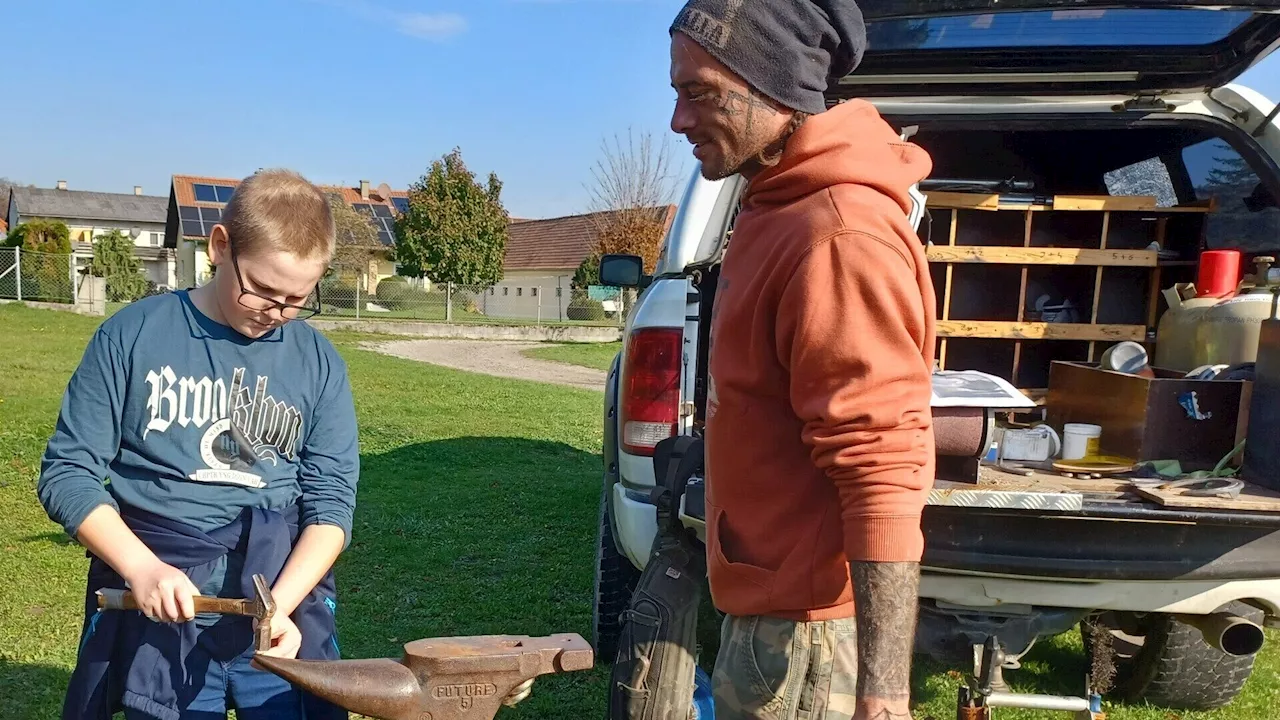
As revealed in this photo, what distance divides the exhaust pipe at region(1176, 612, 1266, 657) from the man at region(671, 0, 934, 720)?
1512mm

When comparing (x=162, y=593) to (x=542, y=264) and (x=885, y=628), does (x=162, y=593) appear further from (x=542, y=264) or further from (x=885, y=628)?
(x=542, y=264)

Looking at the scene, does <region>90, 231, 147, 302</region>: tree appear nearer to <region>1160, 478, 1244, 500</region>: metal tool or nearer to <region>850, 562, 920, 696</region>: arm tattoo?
<region>1160, 478, 1244, 500</region>: metal tool

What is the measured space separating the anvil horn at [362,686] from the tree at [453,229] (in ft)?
103

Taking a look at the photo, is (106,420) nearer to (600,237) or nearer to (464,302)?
(600,237)

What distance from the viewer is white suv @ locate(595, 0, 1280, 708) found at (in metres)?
2.41

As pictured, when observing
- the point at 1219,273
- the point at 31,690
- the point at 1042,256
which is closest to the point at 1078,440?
the point at 1219,273

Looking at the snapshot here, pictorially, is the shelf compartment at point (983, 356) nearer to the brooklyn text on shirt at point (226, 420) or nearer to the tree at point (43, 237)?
the brooklyn text on shirt at point (226, 420)

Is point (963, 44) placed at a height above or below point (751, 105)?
above

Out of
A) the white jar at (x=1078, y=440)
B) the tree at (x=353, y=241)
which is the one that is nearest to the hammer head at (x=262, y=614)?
the white jar at (x=1078, y=440)

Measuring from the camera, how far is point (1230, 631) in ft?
8.52

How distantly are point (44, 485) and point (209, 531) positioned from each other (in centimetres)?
31

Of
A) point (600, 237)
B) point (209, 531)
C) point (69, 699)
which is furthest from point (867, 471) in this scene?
point (600, 237)

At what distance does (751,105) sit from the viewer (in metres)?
1.68

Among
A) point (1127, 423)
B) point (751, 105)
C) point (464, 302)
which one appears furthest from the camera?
point (464, 302)
